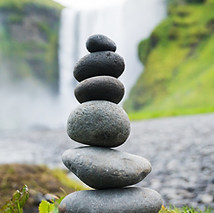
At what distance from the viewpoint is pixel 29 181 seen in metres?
4.55

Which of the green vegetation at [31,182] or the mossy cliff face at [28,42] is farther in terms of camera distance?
the mossy cliff face at [28,42]

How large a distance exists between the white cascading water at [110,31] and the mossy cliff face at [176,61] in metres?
2.70

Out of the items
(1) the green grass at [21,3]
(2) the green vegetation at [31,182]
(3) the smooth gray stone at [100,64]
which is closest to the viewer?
(3) the smooth gray stone at [100,64]

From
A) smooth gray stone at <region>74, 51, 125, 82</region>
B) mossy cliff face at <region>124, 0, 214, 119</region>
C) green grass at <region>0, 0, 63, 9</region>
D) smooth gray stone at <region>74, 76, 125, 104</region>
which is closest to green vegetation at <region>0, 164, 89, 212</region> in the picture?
smooth gray stone at <region>74, 76, 125, 104</region>

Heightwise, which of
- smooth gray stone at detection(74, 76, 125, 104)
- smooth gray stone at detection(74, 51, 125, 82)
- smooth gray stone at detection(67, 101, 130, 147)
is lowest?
smooth gray stone at detection(67, 101, 130, 147)

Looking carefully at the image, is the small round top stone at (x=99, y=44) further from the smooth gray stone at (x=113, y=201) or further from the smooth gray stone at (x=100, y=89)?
the smooth gray stone at (x=113, y=201)

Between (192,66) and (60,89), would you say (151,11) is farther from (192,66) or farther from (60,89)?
(60,89)

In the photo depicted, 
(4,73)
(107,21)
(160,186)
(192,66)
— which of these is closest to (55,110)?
(4,73)

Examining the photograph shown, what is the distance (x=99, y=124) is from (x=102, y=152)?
0.90 feet

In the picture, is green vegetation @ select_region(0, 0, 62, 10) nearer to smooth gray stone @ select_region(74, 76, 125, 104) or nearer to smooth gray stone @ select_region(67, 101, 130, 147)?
smooth gray stone @ select_region(74, 76, 125, 104)

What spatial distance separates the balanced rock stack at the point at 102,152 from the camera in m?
2.34

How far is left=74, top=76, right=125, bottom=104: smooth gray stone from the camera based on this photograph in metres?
2.59

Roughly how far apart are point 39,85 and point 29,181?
4004 cm

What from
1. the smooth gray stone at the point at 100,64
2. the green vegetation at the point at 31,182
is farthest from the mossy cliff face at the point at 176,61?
the smooth gray stone at the point at 100,64
